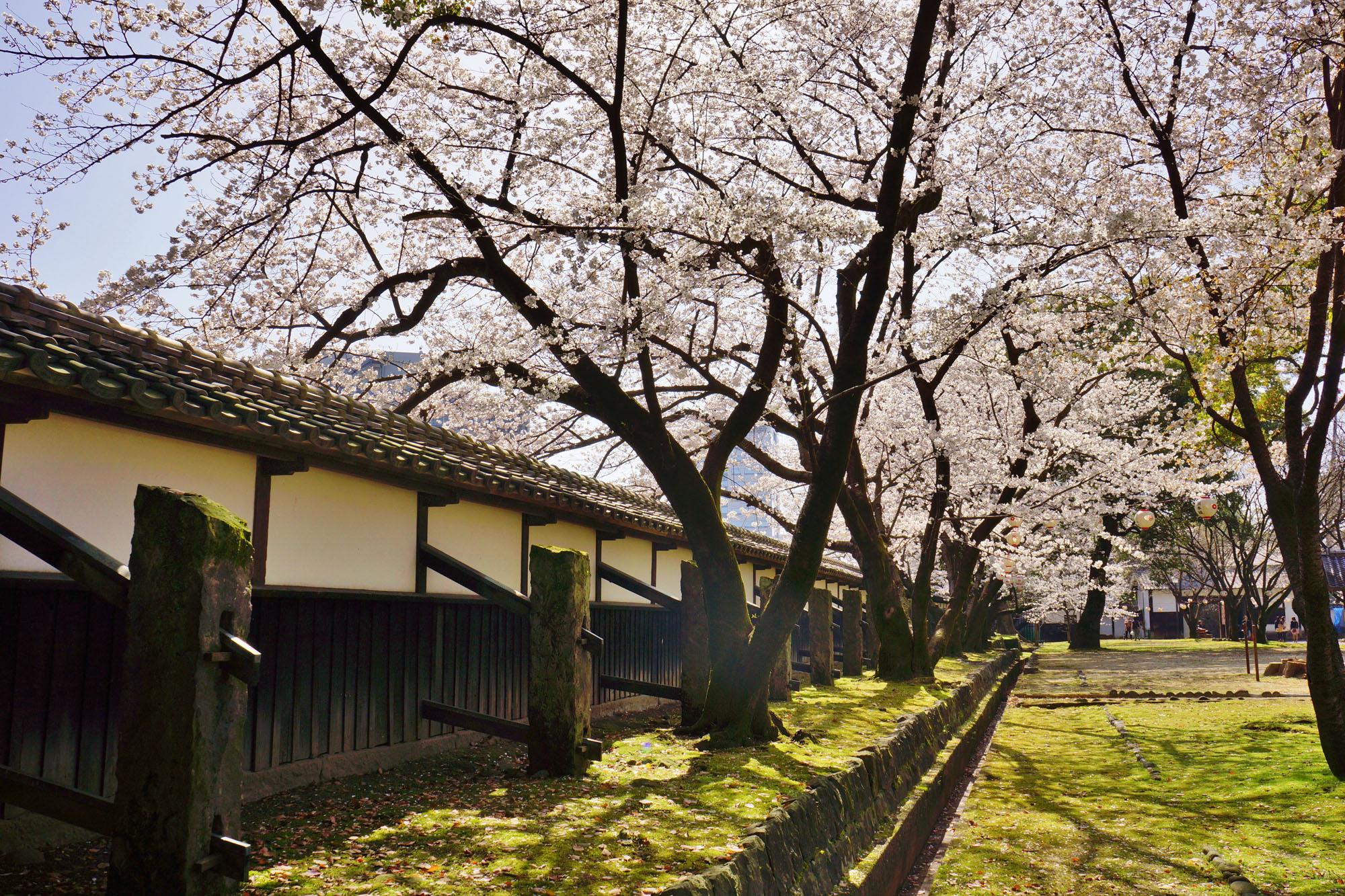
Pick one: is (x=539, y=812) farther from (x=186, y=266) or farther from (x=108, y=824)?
(x=186, y=266)

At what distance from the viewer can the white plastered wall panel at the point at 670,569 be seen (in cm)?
1566

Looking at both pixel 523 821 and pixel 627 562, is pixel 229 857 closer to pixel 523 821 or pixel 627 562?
pixel 523 821

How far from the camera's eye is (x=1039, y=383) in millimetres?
18484

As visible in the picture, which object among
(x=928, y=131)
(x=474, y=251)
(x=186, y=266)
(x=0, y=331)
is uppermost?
(x=928, y=131)

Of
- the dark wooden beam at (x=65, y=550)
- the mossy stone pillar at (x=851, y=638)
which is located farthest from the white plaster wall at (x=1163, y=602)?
the dark wooden beam at (x=65, y=550)

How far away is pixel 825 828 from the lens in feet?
22.0

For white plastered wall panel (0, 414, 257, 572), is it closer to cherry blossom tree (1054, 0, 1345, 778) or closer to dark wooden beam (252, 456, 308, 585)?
dark wooden beam (252, 456, 308, 585)

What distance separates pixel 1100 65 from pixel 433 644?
11.6 meters

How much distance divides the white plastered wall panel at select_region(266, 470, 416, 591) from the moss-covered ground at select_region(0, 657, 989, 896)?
64.0 inches

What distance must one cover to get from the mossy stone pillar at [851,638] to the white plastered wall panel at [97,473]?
15.9 meters

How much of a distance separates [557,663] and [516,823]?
5.48ft

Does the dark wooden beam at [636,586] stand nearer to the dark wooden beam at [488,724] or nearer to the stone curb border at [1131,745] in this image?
the dark wooden beam at [488,724]

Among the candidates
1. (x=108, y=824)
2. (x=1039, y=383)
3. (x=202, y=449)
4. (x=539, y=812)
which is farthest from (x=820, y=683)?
(x=108, y=824)

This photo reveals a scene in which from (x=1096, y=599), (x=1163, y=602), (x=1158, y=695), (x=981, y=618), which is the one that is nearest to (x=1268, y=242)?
(x=1158, y=695)
